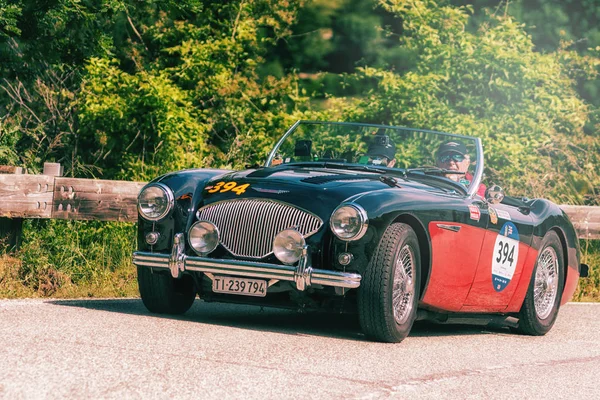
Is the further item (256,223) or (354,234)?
(256,223)

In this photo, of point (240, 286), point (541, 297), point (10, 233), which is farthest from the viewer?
point (10, 233)

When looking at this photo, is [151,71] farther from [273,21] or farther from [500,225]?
[500,225]

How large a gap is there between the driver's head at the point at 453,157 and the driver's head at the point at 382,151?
15.5 inches

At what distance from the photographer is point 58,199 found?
1051 cm

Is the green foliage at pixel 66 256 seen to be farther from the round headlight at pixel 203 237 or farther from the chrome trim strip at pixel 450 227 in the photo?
the chrome trim strip at pixel 450 227

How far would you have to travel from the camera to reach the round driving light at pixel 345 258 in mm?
6949

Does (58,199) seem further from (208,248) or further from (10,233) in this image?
(208,248)

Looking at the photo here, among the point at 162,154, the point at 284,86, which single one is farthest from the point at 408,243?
the point at 284,86

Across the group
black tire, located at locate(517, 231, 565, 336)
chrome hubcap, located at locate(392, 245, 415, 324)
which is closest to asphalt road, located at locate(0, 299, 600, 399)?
chrome hubcap, located at locate(392, 245, 415, 324)

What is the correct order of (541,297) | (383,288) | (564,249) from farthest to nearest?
(564,249) < (541,297) < (383,288)

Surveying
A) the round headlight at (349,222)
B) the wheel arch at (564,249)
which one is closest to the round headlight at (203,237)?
the round headlight at (349,222)

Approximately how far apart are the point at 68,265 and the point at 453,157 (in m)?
3.56

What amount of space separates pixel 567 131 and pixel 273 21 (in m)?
5.96

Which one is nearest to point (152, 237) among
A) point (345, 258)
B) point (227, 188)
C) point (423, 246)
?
point (227, 188)
